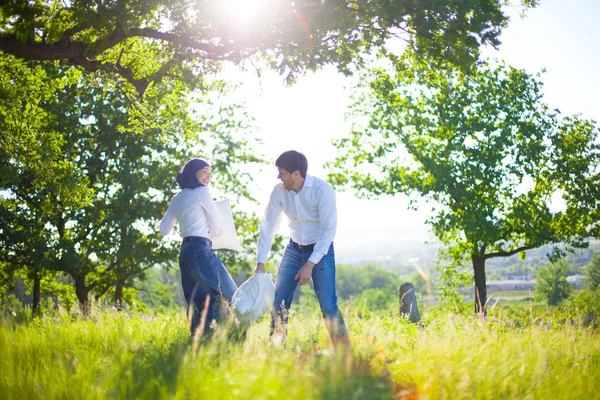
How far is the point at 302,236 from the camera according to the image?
562 centimetres

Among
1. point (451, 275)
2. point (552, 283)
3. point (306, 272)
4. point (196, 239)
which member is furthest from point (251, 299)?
point (552, 283)

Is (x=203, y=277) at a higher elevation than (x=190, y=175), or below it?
below

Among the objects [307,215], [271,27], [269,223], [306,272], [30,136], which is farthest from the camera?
[30,136]

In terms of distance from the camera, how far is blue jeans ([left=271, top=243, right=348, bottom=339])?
5.27 meters

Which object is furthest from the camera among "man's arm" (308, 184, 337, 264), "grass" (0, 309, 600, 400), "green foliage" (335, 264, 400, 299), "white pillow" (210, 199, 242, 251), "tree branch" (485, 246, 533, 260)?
"green foliage" (335, 264, 400, 299)

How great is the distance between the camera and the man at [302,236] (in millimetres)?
5336

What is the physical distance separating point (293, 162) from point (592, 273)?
2674 cm

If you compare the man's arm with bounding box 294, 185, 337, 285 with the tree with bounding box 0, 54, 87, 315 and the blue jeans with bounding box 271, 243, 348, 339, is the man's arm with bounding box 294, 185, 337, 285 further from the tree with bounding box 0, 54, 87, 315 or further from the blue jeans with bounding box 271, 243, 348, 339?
the tree with bounding box 0, 54, 87, 315

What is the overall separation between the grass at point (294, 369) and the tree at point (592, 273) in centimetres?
2285

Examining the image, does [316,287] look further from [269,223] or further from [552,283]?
[552,283]

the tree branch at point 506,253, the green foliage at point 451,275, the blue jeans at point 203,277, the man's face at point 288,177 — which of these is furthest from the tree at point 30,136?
the tree branch at point 506,253

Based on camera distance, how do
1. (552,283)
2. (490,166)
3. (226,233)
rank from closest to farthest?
(226,233) < (490,166) < (552,283)

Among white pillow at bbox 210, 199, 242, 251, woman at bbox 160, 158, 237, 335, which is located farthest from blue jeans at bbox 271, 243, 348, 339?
white pillow at bbox 210, 199, 242, 251

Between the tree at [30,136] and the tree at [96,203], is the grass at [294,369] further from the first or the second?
the tree at [96,203]
